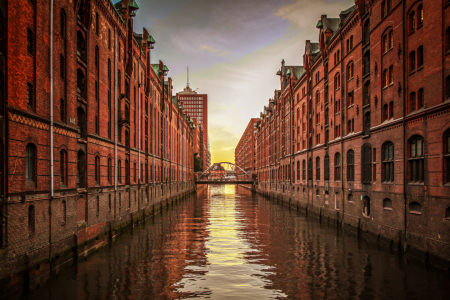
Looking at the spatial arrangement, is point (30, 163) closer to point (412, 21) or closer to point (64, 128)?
point (64, 128)

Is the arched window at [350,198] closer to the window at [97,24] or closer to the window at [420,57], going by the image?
the window at [420,57]

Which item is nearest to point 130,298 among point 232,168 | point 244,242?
point 244,242

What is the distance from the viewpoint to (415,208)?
1775 centimetres

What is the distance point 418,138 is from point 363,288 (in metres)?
7.99

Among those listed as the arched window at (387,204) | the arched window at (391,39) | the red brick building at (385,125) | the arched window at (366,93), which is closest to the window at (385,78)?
the red brick building at (385,125)

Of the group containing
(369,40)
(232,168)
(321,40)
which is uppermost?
(321,40)

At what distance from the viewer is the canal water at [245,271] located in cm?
1295

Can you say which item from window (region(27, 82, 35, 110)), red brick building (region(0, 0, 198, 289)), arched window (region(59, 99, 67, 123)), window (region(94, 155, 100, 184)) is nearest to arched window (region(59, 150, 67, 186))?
red brick building (region(0, 0, 198, 289))

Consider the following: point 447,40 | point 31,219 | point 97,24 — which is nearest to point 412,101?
point 447,40

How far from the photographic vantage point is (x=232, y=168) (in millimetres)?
171375

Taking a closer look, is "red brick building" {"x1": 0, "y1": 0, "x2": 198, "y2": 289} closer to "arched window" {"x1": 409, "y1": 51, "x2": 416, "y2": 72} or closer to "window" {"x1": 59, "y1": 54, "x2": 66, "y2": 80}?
"window" {"x1": 59, "y1": 54, "x2": 66, "y2": 80}

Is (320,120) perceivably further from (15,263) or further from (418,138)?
(15,263)

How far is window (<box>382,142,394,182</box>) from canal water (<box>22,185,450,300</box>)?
3831mm

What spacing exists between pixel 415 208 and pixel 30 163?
16.5 m
